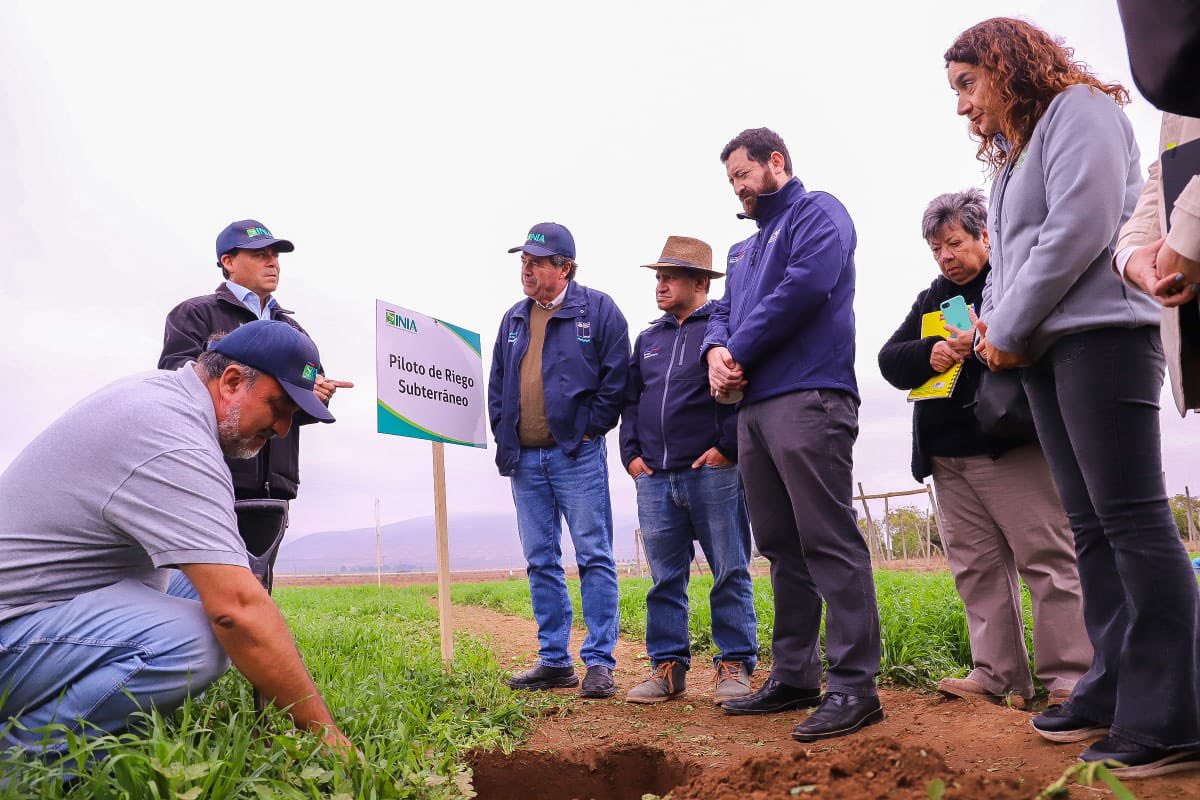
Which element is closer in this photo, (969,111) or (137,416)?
(137,416)

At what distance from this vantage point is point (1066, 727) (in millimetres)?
2549

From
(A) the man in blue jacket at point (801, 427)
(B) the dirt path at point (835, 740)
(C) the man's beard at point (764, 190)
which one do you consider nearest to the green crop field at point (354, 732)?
(B) the dirt path at point (835, 740)

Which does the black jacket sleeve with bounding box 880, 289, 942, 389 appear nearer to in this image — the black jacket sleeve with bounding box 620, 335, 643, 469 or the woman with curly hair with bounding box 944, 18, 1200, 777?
the woman with curly hair with bounding box 944, 18, 1200, 777

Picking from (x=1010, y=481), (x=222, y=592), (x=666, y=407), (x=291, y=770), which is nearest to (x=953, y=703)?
(x=1010, y=481)

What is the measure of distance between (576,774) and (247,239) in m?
3.02

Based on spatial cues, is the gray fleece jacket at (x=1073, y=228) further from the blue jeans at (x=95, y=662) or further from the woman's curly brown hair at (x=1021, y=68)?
the blue jeans at (x=95, y=662)

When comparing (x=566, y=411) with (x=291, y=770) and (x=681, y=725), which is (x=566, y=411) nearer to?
(x=681, y=725)

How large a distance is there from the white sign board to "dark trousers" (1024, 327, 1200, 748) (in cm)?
318

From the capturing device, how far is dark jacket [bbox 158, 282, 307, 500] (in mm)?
3758

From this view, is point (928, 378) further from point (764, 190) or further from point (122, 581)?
point (122, 581)

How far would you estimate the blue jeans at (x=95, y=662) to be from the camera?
2.20 meters

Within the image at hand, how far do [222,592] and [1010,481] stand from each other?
2.88 meters

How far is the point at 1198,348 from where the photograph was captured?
189 centimetres

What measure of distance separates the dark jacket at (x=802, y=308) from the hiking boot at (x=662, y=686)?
1449mm
